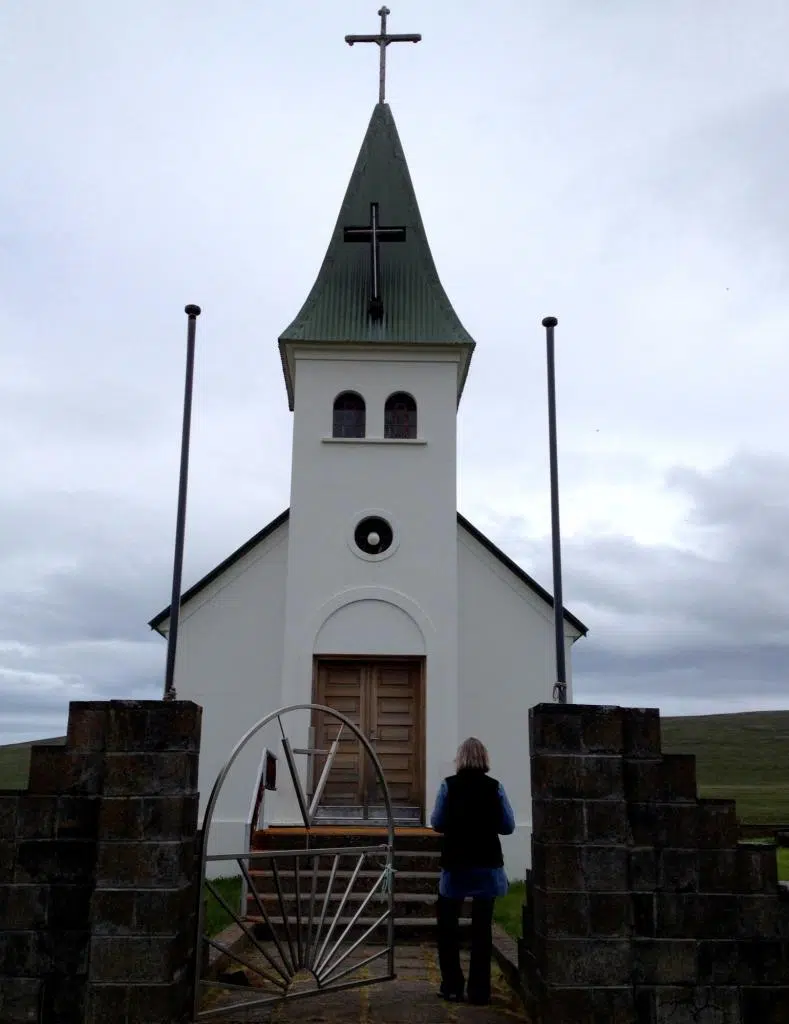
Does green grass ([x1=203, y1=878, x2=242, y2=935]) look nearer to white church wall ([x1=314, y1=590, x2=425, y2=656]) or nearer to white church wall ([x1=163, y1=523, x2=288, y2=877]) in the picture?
white church wall ([x1=163, y1=523, x2=288, y2=877])

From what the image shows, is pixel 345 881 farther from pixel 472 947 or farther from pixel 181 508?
pixel 181 508

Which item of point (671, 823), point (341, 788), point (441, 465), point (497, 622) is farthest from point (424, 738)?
point (671, 823)

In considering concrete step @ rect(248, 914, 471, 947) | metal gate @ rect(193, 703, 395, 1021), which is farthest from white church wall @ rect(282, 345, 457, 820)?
metal gate @ rect(193, 703, 395, 1021)

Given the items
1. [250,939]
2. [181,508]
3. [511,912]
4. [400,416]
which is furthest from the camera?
[400,416]

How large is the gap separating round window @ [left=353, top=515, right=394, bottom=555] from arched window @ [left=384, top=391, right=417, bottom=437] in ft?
4.68

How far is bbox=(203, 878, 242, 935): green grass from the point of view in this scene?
9.71 m

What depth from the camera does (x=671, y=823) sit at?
6859 mm

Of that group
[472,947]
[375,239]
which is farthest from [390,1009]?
[375,239]

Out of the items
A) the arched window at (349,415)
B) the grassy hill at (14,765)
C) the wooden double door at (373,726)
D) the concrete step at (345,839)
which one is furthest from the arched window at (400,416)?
the grassy hill at (14,765)

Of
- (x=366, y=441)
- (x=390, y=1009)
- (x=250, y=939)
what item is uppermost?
(x=366, y=441)

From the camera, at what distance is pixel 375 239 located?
52.3 ft

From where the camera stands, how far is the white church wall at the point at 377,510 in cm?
1414

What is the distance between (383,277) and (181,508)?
7.92m

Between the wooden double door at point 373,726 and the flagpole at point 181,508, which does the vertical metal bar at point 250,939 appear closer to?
the flagpole at point 181,508
